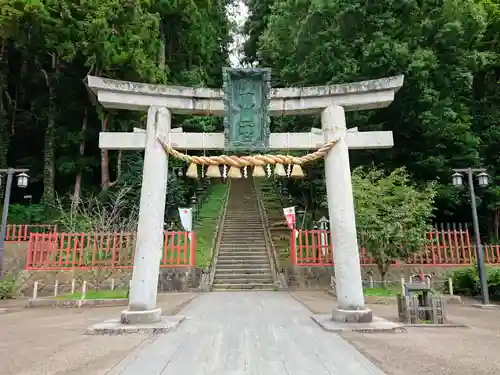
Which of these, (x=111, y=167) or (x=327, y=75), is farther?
(x=111, y=167)

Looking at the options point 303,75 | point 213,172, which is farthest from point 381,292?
point 303,75

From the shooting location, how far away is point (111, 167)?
1891 cm

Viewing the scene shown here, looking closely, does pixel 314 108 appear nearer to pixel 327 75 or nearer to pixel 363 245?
pixel 363 245

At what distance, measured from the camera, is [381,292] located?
1093 centimetres

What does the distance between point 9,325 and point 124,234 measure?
541 centimetres

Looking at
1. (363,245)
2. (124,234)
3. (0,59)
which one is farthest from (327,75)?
(0,59)

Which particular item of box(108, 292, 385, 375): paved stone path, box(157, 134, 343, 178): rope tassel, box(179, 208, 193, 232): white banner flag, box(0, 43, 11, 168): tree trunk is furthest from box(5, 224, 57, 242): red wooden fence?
box(157, 134, 343, 178): rope tassel

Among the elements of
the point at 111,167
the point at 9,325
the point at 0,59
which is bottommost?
the point at 9,325

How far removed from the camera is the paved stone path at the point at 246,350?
4176mm

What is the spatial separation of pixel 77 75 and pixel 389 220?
1597cm

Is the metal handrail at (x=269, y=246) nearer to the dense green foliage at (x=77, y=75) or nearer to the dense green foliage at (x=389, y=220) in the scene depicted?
the dense green foliage at (x=389, y=220)

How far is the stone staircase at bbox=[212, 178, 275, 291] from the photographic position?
44.8ft

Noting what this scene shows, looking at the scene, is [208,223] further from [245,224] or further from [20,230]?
[20,230]

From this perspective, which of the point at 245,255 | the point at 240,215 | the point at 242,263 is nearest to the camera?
the point at 242,263
